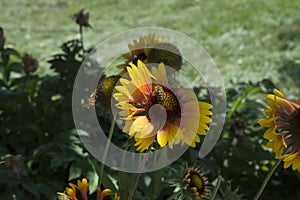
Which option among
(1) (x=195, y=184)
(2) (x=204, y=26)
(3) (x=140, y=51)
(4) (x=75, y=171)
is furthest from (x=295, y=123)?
(2) (x=204, y=26)

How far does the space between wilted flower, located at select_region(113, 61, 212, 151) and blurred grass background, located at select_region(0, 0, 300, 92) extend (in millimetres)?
2576

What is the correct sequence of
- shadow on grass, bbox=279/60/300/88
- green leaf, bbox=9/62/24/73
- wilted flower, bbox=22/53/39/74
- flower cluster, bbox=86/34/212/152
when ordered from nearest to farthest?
flower cluster, bbox=86/34/212/152 < wilted flower, bbox=22/53/39/74 < green leaf, bbox=9/62/24/73 < shadow on grass, bbox=279/60/300/88

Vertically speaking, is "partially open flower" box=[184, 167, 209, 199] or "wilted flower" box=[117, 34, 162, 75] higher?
"wilted flower" box=[117, 34, 162, 75]

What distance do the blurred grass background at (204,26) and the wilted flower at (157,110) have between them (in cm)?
258

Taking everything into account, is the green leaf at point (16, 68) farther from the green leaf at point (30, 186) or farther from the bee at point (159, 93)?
the bee at point (159, 93)

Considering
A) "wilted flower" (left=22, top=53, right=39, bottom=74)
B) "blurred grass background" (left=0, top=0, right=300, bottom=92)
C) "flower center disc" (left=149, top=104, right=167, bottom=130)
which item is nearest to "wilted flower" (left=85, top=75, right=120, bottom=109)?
"flower center disc" (left=149, top=104, right=167, bottom=130)

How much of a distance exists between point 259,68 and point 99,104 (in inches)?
112

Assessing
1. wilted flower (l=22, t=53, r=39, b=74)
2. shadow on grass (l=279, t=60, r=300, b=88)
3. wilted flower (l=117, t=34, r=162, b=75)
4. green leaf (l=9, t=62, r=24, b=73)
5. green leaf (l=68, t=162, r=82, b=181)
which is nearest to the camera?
wilted flower (l=117, t=34, r=162, b=75)

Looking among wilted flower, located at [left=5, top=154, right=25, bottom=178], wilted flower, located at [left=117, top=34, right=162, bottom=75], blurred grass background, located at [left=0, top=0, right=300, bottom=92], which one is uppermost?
blurred grass background, located at [left=0, top=0, right=300, bottom=92]

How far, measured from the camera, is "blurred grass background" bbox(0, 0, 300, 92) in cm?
412

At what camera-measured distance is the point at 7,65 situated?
2438 mm

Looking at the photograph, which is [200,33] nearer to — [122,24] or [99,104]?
[122,24]

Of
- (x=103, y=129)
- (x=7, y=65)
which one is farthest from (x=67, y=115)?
(x=7, y=65)

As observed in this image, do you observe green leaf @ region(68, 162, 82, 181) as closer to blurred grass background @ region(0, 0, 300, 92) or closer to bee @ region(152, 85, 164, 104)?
bee @ region(152, 85, 164, 104)
